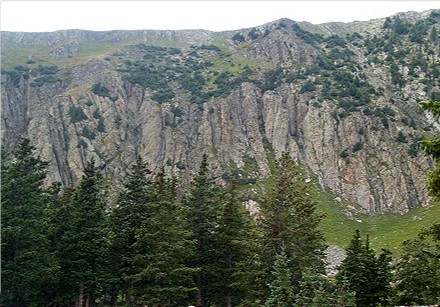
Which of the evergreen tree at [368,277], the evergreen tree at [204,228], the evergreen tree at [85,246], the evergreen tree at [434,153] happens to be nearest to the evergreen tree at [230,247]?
the evergreen tree at [204,228]

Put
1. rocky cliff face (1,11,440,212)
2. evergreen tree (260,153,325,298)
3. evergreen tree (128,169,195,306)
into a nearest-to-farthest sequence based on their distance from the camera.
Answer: evergreen tree (260,153,325,298) → evergreen tree (128,169,195,306) → rocky cliff face (1,11,440,212)

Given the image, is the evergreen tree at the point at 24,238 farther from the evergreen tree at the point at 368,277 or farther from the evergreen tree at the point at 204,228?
the evergreen tree at the point at 368,277

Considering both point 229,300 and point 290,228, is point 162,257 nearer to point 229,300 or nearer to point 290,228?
point 229,300

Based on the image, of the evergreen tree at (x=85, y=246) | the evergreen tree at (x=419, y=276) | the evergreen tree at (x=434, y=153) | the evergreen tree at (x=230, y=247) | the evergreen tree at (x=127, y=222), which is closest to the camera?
the evergreen tree at (x=434, y=153)

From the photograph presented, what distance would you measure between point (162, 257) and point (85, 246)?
7497 millimetres

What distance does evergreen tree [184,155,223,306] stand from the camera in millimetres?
34812

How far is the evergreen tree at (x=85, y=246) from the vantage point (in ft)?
114

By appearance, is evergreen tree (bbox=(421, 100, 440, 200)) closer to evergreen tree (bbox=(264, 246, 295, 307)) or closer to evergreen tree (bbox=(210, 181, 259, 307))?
evergreen tree (bbox=(264, 246, 295, 307))

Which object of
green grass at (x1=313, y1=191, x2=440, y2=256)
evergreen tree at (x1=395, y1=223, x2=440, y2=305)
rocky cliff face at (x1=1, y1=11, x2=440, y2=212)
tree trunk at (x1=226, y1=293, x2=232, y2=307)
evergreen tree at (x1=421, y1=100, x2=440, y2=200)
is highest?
rocky cliff face at (x1=1, y1=11, x2=440, y2=212)

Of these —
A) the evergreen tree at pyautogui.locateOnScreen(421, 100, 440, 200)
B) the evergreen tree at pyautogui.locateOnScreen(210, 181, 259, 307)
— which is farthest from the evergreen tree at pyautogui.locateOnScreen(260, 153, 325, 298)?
the evergreen tree at pyautogui.locateOnScreen(421, 100, 440, 200)

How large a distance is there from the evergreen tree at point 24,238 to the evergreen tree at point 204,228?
37.2ft

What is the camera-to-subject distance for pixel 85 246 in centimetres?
3450

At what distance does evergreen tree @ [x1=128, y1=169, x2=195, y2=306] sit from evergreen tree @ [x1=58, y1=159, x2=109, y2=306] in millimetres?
3906

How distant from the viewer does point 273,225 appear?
3098cm
